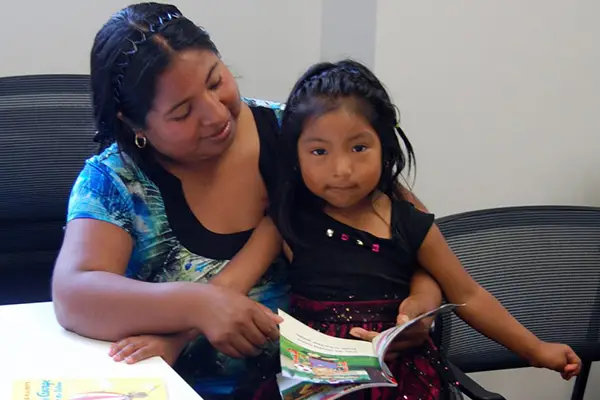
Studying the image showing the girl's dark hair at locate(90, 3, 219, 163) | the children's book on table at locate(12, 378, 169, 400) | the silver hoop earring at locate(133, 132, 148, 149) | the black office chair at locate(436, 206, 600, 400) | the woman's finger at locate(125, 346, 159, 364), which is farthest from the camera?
the black office chair at locate(436, 206, 600, 400)

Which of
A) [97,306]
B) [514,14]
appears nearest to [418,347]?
[97,306]

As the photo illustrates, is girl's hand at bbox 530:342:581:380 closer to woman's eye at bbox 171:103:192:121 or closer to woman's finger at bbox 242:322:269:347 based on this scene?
woman's finger at bbox 242:322:269:347

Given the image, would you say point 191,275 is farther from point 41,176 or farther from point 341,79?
point 41,176

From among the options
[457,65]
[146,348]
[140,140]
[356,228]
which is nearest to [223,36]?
[457,65]

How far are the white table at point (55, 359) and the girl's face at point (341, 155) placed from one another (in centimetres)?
42

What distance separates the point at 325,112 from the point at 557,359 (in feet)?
2.21

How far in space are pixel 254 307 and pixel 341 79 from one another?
0.44 meters

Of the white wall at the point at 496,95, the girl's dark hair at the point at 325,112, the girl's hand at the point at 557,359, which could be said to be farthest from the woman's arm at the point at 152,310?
the white wall at the point at 496,95

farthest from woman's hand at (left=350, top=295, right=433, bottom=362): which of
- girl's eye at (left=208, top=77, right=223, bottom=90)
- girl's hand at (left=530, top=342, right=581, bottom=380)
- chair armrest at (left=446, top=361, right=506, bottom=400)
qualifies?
girl's eye at (left=208, top=77, right=223, bottom=90)

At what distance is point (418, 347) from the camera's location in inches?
54.1

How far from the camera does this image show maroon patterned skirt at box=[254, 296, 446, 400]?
4.33ft

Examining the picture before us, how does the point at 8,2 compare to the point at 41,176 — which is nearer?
the point at 41,176

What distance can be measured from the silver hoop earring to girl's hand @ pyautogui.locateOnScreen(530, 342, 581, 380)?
2.81 feet

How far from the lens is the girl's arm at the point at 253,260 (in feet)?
4.42
